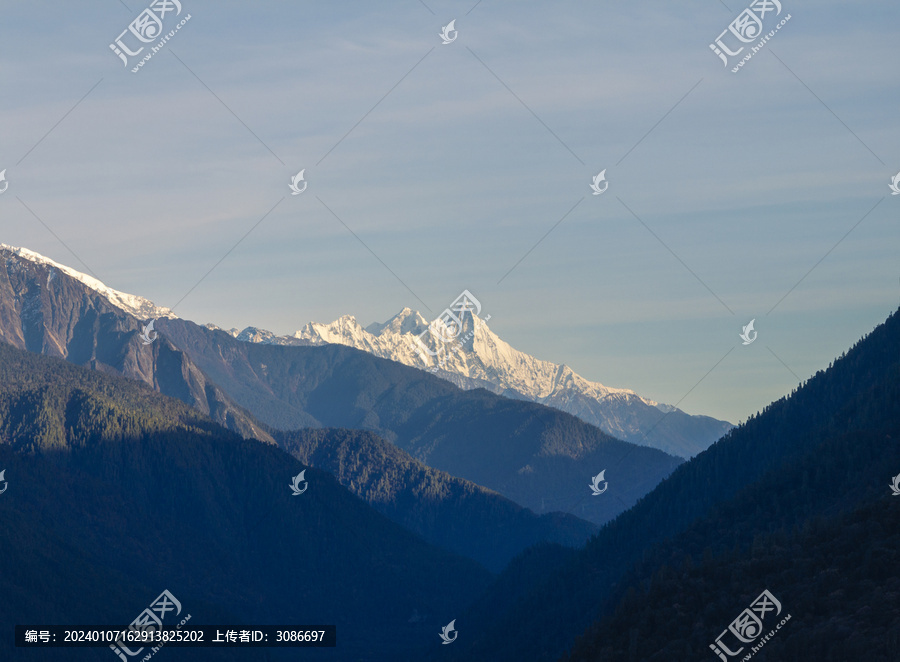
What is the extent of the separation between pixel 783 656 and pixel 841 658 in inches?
371

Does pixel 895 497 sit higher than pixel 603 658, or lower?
higher

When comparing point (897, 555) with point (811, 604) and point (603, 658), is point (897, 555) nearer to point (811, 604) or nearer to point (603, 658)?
point (811, 604)

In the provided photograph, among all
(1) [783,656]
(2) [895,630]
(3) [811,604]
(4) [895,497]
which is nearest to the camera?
(2) [895,630]

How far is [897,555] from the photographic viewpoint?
573 ft

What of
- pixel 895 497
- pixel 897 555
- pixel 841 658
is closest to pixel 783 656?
pixel 841 658

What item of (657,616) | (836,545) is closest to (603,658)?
(657,616)

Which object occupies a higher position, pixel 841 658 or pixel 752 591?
pixel 752 591

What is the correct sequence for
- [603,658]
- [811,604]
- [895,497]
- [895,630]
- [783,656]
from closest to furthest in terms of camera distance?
[895,630] < [783,656] < [811,604] < [603,658] < [895,497]

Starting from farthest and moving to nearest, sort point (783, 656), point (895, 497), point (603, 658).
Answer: point (895, 497)
point (603, 658)
point (783, 656)

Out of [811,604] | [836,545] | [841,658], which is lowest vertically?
[841,658]

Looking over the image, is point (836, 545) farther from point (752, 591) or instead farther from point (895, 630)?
point (895, 630)

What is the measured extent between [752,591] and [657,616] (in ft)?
49.3

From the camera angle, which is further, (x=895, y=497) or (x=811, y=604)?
(x=895, y=497)

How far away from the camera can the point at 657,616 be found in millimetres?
187500
